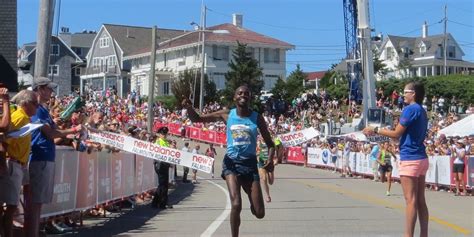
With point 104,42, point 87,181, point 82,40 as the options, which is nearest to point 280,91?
point 104,42

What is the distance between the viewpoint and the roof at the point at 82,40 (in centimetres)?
11562

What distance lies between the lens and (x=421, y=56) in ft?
301

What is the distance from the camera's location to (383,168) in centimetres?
2627

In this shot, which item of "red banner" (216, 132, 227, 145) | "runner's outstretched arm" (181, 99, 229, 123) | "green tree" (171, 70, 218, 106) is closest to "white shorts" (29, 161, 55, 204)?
"runner's outstretched arm" (181, 99, 229, 123)

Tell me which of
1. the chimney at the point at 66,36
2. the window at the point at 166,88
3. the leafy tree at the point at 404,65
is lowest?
the window at the point at 166,88

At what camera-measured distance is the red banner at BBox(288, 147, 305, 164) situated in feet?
154

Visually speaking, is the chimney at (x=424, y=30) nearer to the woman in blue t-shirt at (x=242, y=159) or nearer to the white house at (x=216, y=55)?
the white house at (x=216, y=55)

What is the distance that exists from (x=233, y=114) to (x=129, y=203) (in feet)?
28.7

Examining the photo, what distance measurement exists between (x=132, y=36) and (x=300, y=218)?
88078mm

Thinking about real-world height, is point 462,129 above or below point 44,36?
below

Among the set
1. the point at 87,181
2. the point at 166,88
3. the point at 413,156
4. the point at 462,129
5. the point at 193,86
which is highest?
the point at 166,88

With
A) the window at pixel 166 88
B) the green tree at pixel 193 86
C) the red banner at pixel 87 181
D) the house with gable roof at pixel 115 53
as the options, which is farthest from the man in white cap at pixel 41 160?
the house with gable roof at pixel 115 53

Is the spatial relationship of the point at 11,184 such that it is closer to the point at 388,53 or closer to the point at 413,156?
the point at 413,156

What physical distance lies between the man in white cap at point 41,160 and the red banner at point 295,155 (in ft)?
123
